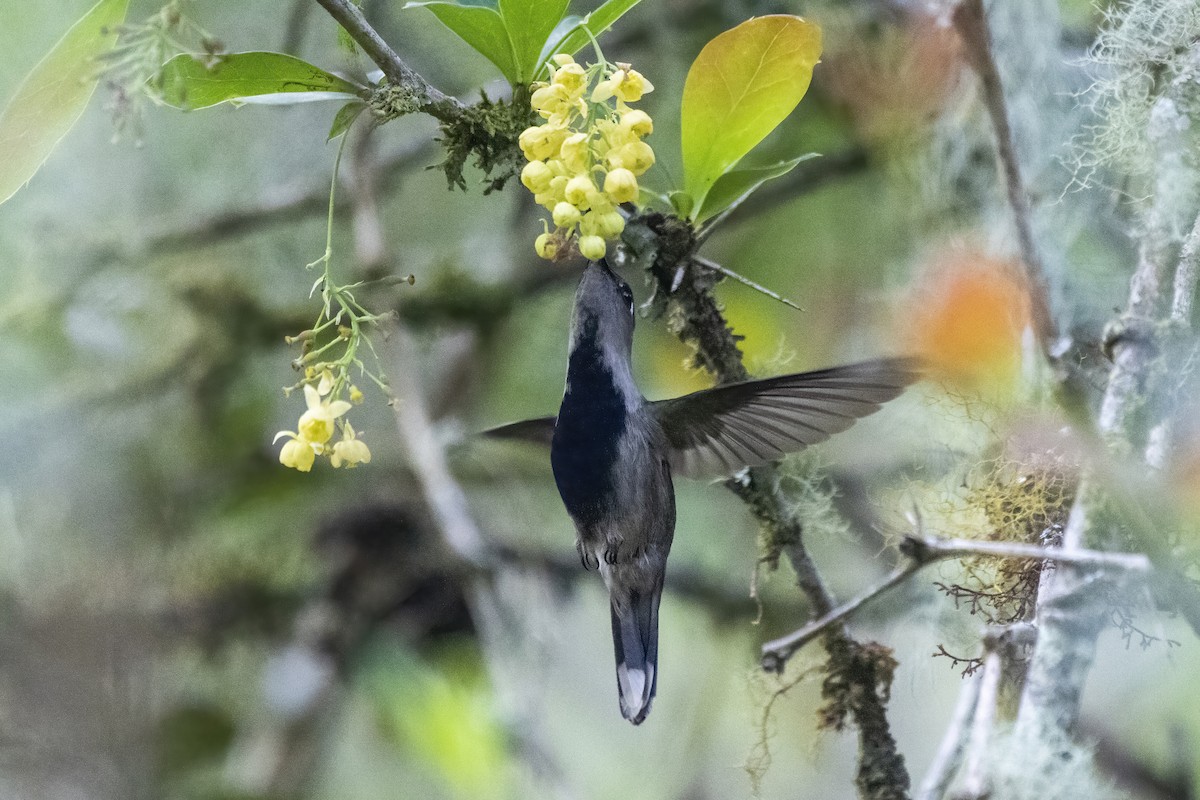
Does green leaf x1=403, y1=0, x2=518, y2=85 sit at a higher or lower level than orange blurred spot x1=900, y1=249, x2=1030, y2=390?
higher

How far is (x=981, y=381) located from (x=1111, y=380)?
10cm

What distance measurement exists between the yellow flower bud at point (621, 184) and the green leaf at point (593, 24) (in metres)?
0.12

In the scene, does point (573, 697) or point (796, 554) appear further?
point (573, 697)

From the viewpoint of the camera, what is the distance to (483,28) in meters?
0.70

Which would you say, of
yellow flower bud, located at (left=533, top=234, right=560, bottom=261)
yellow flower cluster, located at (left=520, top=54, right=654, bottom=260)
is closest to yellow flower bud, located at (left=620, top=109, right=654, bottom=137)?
yellow flower cluster, located at (left=520, top=54, right=654, bottom=260)

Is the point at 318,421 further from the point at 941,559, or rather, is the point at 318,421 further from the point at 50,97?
the point at 941,559

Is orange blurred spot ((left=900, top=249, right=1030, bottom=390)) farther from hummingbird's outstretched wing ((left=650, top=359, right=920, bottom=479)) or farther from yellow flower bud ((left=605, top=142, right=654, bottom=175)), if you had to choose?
yellow flower bud ((left=605, top=142, right=654, bottom=175))

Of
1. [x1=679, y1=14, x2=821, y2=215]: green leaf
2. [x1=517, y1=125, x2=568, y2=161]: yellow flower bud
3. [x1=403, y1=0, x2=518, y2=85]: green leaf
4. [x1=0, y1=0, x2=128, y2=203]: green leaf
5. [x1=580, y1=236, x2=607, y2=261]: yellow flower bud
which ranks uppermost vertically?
[x1=0, y1=0, x2=128, y2=203]: green leaf

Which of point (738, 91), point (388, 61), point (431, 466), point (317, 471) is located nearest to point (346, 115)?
point (388, 61)

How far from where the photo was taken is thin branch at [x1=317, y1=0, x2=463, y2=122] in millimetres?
670

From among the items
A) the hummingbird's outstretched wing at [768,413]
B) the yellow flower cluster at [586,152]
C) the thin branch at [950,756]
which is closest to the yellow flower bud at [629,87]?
the yellow flower cluster at [586,152]

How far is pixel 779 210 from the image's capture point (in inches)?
58.9

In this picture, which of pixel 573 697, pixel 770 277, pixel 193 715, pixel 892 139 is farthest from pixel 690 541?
pixel 193 715

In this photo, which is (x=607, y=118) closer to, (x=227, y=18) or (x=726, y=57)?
(x=726, y=57)
